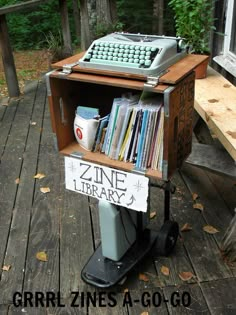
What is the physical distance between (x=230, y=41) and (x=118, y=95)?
1951 millimetres

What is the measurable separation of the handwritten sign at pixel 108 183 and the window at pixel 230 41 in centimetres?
202

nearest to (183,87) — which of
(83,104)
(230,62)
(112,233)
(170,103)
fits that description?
(170,103)

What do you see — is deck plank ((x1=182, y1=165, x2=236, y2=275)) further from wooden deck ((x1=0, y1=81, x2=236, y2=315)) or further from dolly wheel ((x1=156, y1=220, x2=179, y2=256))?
dolly wheel ((x1=156, y1=220, x2=179, y2=256))

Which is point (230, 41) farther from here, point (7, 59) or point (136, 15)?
point (136, 15)

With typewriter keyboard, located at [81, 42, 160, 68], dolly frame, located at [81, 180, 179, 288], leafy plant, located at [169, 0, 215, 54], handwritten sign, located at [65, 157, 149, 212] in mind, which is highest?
typewriter keyboard, located at [81, 42, 160, 68]

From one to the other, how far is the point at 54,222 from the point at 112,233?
28.0 inches

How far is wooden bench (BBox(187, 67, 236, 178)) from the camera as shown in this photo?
7.48ft

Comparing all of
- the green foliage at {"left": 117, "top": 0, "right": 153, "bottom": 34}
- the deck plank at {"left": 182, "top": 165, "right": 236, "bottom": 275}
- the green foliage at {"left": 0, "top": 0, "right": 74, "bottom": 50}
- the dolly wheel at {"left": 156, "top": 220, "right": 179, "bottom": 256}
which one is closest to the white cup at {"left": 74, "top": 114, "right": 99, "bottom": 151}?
the dolly wheel at {"left": 156, "top": 220, "right": 179, "bottom": 256}

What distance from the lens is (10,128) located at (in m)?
3.96

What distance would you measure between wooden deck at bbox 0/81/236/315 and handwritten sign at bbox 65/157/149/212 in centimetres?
52

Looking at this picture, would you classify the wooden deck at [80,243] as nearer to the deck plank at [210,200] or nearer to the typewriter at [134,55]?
the deck plank at [210,200]

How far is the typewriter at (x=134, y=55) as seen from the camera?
1597 mm

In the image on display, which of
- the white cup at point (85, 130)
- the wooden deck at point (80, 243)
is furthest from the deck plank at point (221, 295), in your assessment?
the white cup at point (85, 130)

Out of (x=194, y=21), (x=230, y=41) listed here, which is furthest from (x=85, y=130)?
(x=230, y=41)
